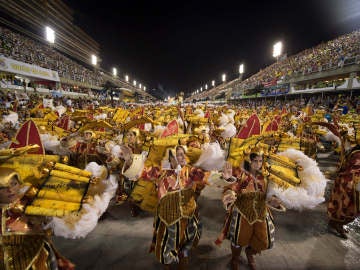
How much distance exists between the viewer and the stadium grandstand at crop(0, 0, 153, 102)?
17.4 metres

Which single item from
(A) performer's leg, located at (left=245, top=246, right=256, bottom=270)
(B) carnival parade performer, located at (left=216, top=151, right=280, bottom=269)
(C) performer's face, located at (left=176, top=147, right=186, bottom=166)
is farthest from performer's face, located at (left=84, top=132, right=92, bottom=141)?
(A) performer's leg, located at (left=245, top=246, right=256, bottom=270)

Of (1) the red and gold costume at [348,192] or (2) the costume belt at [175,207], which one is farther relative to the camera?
(1) the red and gold costume at [348,192]

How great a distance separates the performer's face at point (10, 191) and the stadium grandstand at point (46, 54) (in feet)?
51.8

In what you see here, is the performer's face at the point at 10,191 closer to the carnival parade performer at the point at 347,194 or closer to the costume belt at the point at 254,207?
the costume belt at the point at 254,207

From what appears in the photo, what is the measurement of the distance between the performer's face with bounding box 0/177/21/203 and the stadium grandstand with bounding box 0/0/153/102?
51.8 feet

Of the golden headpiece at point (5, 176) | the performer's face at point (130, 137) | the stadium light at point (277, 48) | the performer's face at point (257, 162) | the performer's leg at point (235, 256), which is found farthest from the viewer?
the stadium light at point (277, 48)

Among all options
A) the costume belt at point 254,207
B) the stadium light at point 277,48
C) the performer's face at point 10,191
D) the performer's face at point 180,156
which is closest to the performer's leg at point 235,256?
the costume belt at point 254,207

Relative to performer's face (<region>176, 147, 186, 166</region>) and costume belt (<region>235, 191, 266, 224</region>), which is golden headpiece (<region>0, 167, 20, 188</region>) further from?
costume belt (<region>235, 191, 266, 224</region>)

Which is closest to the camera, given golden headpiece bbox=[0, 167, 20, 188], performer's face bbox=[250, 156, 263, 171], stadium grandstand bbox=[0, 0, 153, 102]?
golden headpiece bbox=[0, 167, 20, 188]

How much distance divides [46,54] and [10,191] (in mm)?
34290

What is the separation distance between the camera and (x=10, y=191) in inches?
67.4

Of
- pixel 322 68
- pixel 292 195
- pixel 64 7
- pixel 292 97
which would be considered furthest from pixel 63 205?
pixel 64 7

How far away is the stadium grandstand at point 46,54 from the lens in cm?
1744

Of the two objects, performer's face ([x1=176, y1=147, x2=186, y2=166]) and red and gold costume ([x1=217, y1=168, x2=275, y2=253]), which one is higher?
performer's face ([x1=176, y1=147, x2=186, y2=166])
